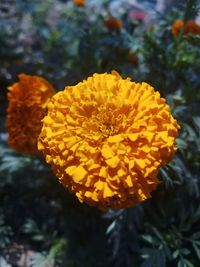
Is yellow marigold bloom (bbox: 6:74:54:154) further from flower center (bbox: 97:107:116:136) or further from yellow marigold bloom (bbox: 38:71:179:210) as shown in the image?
flower center (bbox: 97:107:116:136)

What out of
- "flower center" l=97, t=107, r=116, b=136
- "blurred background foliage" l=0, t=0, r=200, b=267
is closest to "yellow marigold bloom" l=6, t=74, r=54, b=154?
"blurred background foliage" l=0, t=0, r=200, b=267

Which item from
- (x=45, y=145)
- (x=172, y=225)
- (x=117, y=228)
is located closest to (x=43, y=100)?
(x=45, y=145)

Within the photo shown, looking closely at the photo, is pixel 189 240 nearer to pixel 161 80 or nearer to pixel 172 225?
pixel 172 225

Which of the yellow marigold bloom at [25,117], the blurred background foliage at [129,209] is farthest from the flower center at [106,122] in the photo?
the yellow marigold bloom at [25,117]

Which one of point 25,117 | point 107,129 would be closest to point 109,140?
point 107,129

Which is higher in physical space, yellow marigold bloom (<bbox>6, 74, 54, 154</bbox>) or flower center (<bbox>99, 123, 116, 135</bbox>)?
yellow marigold bloom (<bbox>6, 74, 54, 154</bbox>)
